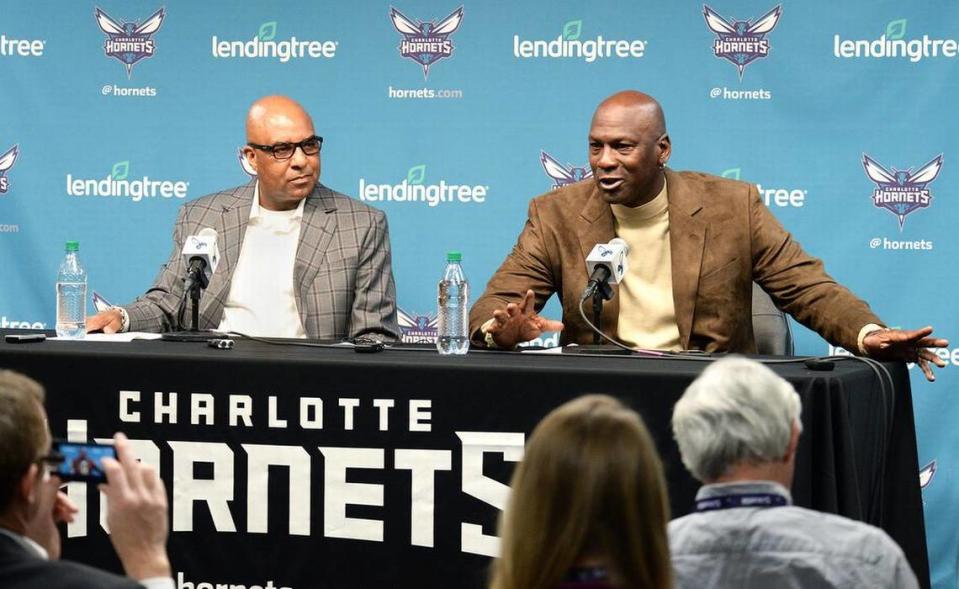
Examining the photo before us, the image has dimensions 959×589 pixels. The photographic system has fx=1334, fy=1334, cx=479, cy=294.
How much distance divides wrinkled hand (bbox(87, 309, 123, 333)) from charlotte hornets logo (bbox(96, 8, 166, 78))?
5.39ft

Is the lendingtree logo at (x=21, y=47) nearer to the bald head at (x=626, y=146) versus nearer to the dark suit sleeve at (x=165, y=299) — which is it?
the dark suit sleeve at (x=165, y=299)

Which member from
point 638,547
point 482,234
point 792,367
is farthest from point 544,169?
point 638,547

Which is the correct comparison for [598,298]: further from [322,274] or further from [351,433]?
[322,274]

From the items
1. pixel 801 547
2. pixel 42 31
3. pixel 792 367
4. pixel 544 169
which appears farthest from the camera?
pixel 42 31

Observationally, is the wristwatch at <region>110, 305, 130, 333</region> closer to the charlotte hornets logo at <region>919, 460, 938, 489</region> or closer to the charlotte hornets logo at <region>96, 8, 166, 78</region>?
the charlotte hornets logo at <region>96, 8, 166, 78</region>

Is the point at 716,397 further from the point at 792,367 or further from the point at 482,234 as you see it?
the point at 482,234

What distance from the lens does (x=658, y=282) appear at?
394 cm

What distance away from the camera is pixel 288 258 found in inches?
169

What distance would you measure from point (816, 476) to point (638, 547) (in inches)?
61.0

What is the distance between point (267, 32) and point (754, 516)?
12.6 ft

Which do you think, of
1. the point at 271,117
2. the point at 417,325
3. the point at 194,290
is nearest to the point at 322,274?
the point at 271,117

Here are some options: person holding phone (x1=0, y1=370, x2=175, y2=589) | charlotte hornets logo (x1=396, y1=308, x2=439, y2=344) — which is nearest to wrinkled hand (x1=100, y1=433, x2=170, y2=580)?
person holding phone (x1=0, y1=370, x2=175, y2=589)

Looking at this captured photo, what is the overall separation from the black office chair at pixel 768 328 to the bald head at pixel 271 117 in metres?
1.54

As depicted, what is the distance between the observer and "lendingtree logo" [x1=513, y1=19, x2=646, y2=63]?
4.91m
